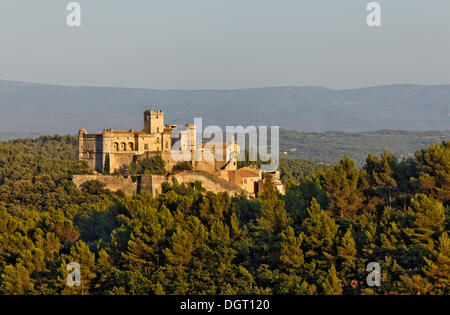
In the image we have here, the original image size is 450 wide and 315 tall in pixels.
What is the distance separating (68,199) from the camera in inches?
1639

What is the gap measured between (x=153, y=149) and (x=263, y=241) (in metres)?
19.0

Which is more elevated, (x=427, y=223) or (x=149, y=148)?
(x=149, y=148)

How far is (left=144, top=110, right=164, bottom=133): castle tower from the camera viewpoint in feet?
155

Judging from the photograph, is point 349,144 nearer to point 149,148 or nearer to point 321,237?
point 149,148

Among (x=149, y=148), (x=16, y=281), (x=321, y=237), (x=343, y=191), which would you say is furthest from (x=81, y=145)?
(x=321, y=237)

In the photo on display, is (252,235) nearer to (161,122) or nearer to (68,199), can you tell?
(68,199)

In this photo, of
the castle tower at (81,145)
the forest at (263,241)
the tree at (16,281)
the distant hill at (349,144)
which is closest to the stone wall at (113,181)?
the castle tower at (81,145)

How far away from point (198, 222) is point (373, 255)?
21.9 feet

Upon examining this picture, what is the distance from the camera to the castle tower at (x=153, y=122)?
47.4 meters

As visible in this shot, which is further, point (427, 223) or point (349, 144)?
point (349, 144)

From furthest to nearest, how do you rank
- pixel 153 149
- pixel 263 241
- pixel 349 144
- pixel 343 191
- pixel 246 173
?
pixel 349 144 → pixel 153 149 → pixel 246 173 → pixel 343 191 → pixel 263 241

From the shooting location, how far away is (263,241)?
2850 centimetres

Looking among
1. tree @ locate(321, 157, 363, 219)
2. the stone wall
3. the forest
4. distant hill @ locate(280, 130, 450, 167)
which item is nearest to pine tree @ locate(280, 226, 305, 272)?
the forest
